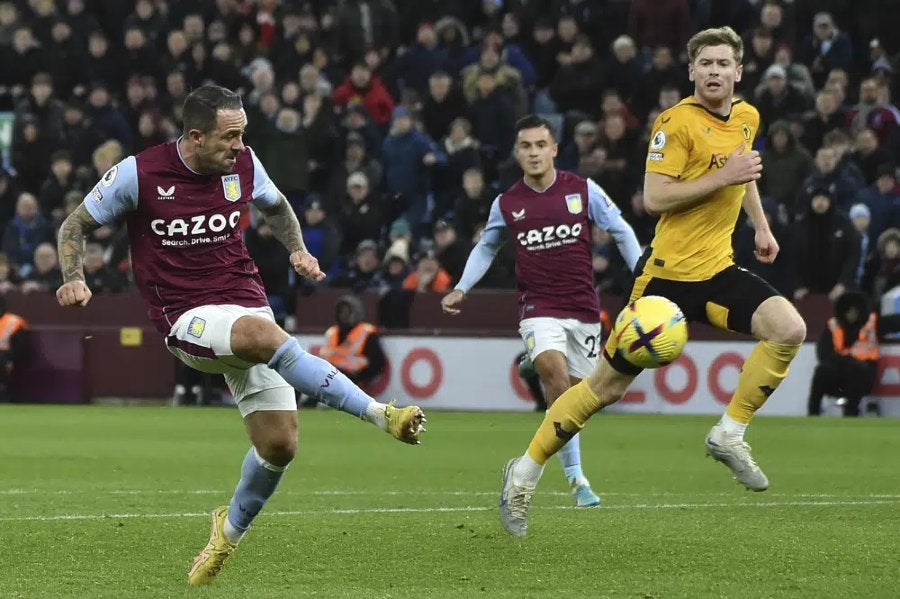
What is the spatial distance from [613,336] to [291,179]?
1471 cm

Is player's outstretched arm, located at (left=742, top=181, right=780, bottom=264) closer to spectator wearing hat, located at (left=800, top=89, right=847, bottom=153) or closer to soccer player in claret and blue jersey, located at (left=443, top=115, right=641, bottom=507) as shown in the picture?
soccer player in claret and blue jersey, located at (left=443, top=115, right=641, bottom=507)

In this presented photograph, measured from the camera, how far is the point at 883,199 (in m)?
19.1

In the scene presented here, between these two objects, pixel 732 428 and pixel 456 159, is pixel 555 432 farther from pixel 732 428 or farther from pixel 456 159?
pixel 456 159

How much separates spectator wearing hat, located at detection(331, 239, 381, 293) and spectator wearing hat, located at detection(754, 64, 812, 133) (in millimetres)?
4772

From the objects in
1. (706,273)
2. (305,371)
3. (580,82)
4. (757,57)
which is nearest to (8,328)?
(580,82)

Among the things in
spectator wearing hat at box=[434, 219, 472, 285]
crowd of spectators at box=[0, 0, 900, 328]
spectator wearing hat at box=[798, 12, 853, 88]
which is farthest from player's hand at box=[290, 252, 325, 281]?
spectator wearing hat at box=[798, 12, 853, 88]

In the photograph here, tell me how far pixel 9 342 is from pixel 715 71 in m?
13.9

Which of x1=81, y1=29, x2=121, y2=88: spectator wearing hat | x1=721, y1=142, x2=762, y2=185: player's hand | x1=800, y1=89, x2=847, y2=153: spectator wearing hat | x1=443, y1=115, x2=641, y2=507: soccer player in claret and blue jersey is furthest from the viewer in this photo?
x1=81, y1=29, x2=121, y2=88: spectator wearing hat

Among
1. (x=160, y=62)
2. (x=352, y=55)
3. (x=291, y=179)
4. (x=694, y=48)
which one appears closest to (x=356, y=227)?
(x=291, y=179)

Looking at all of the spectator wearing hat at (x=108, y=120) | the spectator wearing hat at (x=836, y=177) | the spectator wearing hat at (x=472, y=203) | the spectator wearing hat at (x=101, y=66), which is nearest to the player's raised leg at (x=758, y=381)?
the spectator wearing hat at (x=836, y=177)

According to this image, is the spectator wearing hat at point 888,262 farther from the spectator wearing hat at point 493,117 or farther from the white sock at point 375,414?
the white sock at point 375,414

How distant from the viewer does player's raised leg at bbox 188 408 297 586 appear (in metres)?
7.50

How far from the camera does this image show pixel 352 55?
24.3 meters

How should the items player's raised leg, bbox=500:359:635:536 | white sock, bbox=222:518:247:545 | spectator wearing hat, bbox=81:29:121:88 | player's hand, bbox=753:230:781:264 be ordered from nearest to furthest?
white sock, bbox=222:518:247:545
player's raised leg, bbox=500:359:635:536
player's hand, bbox=753:230:781:264
spectator wearing hat, bbox=81:29:121:88
